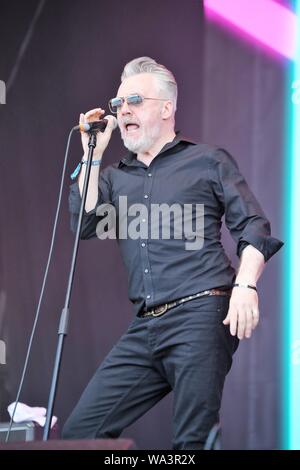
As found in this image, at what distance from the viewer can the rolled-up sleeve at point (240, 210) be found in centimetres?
240

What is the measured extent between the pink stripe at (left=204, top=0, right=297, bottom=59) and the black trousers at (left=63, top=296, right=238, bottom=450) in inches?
79.3

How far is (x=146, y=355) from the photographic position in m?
2.48

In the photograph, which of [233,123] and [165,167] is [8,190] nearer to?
[233,123]

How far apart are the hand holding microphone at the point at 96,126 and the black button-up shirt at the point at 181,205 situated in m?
0.21

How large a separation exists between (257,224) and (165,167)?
42 centimetres

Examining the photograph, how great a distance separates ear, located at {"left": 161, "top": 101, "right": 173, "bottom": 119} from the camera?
2826mm

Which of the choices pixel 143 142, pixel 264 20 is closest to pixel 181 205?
pixel 143 142

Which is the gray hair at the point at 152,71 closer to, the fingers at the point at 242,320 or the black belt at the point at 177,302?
the black belt at the point at 177,302

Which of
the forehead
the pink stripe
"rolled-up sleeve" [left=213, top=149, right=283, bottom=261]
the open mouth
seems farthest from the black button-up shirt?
the pink stripe

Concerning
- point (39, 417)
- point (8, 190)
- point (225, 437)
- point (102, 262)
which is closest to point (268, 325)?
A: point (225, 437)

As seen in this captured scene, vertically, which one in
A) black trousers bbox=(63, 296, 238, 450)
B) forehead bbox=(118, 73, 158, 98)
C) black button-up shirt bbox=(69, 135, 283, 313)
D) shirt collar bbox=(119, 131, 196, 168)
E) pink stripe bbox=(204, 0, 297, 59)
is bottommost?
black trousers bbox=(63, 296, 238, 450)

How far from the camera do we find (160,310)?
2.48 meters

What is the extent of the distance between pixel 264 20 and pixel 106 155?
109 cm

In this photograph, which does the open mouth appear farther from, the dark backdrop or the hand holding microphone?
the dark backdrop
